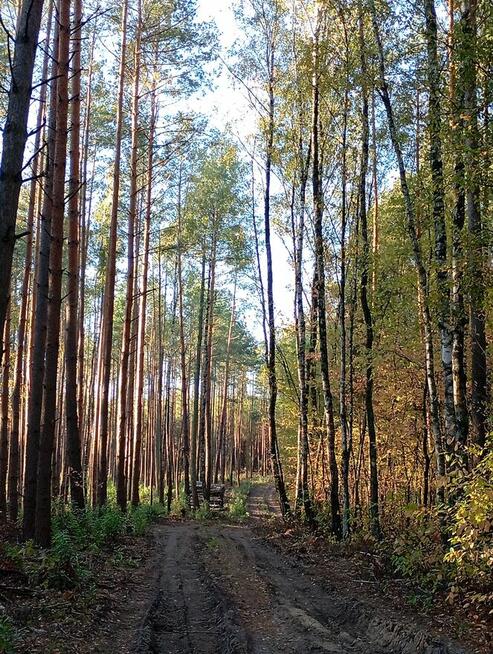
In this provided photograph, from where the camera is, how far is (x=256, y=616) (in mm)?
6609

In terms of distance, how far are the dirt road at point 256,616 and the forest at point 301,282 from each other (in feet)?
0.23

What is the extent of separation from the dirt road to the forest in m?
0.07

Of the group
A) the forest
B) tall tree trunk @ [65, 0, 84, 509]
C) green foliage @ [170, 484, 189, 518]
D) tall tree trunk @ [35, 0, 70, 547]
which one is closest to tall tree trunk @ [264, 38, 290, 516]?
the forest

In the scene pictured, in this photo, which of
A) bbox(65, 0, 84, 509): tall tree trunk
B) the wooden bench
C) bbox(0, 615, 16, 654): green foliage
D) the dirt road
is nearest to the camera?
bbox(0, 615, 16, 654): green foliage

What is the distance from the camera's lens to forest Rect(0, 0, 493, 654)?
6.33 meters

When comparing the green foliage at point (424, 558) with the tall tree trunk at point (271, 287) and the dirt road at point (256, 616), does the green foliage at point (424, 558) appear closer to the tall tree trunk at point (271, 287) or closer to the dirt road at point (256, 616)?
the dirt road at point (256, 616)

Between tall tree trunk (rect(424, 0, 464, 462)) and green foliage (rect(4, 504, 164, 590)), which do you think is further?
tall tree trunk (rect(424, 0, 464, 462))

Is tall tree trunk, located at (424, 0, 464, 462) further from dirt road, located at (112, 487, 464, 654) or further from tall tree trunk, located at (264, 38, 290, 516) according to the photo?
tall tree trunk, located at (264, 38, 290, 516)

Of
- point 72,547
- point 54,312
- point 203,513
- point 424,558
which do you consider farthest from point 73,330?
point 203,513

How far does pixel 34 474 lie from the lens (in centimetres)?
824

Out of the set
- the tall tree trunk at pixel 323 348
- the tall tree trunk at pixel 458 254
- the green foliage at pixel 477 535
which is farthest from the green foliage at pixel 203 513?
the green foliage at pixel 477 535

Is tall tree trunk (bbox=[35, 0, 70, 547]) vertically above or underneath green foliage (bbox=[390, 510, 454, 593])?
above

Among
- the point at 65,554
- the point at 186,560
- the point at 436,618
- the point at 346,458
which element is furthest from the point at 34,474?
the point at 346,458

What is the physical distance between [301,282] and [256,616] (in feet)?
34.7
